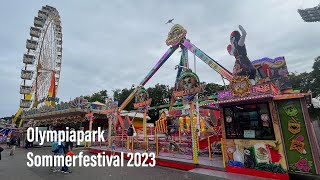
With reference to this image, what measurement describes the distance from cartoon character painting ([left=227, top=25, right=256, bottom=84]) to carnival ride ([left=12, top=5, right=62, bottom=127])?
2445 centimetres

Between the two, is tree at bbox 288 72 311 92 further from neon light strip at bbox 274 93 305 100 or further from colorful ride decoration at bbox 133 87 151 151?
neon light strip at bbox 274 93 305 100

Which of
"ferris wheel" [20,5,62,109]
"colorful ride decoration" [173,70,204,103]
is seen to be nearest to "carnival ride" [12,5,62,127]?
"ferris wheel" [20,5,62,109]

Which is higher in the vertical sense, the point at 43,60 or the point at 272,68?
the point at 43,60

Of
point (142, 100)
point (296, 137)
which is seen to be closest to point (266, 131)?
point (296, 137)

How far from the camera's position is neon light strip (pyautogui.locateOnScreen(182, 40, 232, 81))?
16.8m

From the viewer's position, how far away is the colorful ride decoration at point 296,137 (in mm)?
5910

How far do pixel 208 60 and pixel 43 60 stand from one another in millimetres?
24580

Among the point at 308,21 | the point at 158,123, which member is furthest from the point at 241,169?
the point at 308,21

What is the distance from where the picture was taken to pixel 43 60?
101 feet

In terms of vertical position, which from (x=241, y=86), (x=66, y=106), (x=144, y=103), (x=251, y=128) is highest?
(x=66, y=106)

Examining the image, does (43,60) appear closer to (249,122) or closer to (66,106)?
(66,106)

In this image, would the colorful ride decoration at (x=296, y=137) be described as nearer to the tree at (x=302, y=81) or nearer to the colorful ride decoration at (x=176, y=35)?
the colorful ride decoration at (x=176, y=35)

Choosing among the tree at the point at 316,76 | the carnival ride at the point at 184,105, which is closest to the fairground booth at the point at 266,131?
the carnival ride at the point at 184,105

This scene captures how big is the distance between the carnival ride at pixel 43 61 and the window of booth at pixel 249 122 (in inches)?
983
